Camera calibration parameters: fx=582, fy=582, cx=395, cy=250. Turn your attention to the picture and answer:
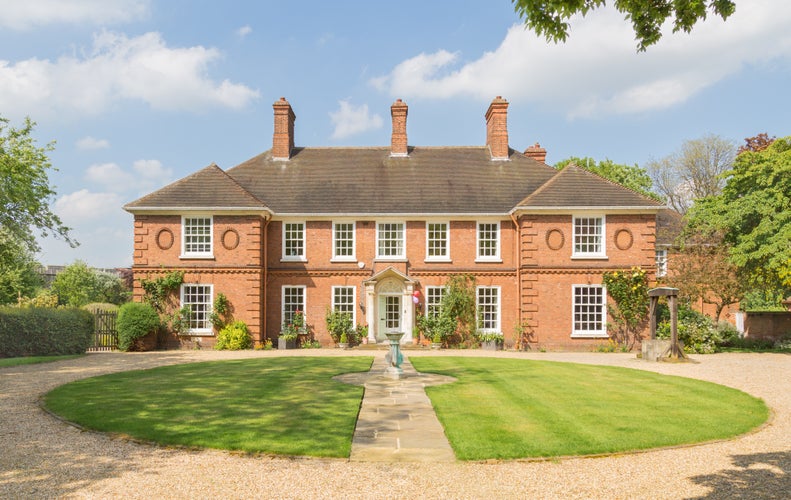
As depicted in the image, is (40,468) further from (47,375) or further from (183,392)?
(47,375)

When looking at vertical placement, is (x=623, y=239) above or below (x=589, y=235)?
below

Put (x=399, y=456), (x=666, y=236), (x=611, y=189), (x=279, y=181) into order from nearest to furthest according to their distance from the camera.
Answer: (x=399, y=456), (x=611, y=189), (x=279, y=181), (x=666, y=236)

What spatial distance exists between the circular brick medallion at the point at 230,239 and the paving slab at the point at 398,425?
12.8 metres

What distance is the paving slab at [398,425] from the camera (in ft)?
25.5

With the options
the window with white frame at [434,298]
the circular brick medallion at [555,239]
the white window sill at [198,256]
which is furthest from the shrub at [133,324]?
the circular brick medallion at [555,239]

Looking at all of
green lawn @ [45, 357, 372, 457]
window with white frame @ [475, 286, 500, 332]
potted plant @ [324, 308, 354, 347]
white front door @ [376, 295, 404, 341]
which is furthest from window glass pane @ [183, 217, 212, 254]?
window with white frame @ [475, 286, 500, 332]

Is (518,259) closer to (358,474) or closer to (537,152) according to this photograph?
(537,152)

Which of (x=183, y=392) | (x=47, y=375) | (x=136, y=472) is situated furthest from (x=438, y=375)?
(x=47, y=375)

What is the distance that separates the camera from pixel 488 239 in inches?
1053

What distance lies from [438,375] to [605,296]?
12793 millimetres

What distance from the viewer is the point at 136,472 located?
701cm

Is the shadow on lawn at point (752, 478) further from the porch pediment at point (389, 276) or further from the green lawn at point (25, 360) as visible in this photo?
the green lawn at point (25, 360)

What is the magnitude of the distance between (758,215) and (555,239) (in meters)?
7.75

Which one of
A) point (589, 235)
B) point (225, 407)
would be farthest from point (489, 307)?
point (225, 407)
